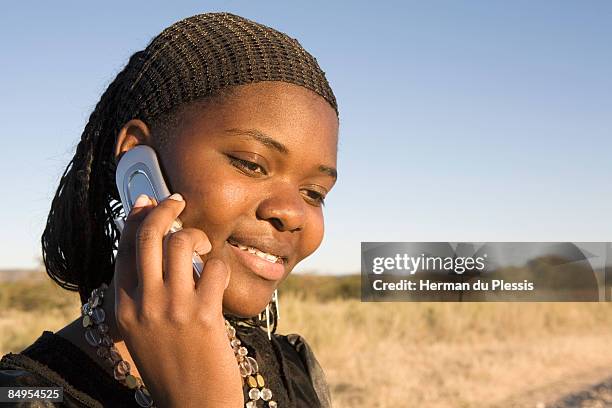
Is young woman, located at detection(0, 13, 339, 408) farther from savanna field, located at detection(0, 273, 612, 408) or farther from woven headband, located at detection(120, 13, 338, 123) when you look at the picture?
savanna field, located at detection(0, 273, 612, 408)

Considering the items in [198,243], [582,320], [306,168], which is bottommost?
[198,243]

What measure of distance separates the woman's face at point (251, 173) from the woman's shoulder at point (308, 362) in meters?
0.92

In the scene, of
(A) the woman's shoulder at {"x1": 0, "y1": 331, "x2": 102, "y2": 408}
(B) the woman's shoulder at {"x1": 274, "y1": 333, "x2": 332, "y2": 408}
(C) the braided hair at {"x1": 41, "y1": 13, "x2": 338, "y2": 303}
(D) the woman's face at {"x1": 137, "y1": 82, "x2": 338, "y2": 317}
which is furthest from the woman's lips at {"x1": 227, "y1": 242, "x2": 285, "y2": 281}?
(B) the woman's shoulder at {"x1": 274, "y1": 333, "x2": 332, "y2": 408}

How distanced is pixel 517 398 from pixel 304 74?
9642mm

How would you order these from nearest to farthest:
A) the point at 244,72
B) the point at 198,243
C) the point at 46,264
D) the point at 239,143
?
the point at 198,243, the point at 239,143, the point at 244,72, the point at 46,264

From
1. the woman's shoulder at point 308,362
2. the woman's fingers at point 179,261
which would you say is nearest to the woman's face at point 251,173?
the woman's fingers at point 179,261

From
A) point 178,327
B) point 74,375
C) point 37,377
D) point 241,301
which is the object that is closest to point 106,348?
point 74,375

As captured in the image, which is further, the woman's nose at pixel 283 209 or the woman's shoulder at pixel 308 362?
the woman's shoulder at pixel 308 362

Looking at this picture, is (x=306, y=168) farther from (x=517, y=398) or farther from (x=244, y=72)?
(x=517, y=398)

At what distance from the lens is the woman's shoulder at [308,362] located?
3176 mm

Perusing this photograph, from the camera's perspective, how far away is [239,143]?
2232mm

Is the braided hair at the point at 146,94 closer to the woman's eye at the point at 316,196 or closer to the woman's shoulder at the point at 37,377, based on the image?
the woman's eye at the point at 316,196

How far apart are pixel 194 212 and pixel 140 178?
0.24 m

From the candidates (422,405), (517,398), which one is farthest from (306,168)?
(517,398)
